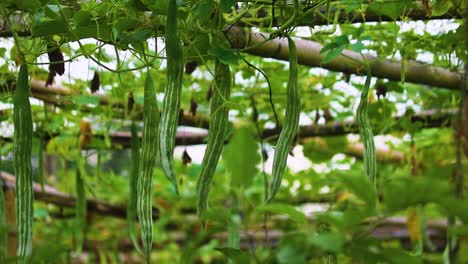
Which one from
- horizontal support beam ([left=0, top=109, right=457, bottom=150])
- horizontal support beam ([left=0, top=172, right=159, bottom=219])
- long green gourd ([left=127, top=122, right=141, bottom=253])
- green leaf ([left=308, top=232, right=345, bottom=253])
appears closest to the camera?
green leaf ([left=308, top=232, right=345, bottom=253])

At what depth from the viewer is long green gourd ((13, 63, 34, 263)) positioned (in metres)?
1.56

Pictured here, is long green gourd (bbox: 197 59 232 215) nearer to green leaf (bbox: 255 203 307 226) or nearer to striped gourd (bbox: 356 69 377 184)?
A: striped gourd (bbox: 356 69 377 184)

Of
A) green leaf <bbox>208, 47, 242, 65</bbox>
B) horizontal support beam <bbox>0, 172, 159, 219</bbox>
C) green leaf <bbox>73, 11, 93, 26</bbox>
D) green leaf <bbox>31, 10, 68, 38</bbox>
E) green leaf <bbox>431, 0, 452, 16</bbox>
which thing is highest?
green leaf <bbox>431, 0, 452, 16</bbox>

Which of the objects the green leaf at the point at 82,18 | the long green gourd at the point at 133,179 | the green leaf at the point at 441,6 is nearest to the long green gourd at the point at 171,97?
the green leaf at the point at 82,18

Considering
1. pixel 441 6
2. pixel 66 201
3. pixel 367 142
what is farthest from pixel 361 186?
pixel 66 201

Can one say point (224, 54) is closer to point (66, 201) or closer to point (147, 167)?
point (147, 167)

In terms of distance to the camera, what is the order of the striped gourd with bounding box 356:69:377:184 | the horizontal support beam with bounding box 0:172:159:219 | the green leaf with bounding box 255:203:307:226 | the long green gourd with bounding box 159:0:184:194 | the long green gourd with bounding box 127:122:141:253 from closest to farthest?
the green leaf with bounding box 255:203:307:226 < the long green gourd with bounding box 159:0:184:194 < the striped gourd with bounding box 356:69:377:184 < the long green gourd with bounding box 127:122:141:253 < the horizontal support beam with bounding box 0:172:159:219

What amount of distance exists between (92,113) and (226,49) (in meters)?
1.86

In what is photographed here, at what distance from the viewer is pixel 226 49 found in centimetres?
158

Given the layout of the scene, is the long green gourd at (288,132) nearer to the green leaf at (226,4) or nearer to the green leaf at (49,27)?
the green leaf at (226,4)

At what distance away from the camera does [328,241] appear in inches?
30.4

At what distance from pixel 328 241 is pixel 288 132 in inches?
31.0

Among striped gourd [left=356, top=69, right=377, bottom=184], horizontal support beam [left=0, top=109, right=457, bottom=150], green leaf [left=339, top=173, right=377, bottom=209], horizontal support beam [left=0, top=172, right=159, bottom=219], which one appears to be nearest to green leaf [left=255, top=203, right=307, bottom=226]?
green leaf [left=339, top=173, right=377, bottom=209]

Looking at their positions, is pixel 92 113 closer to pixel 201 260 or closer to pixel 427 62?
pixel 427 62
